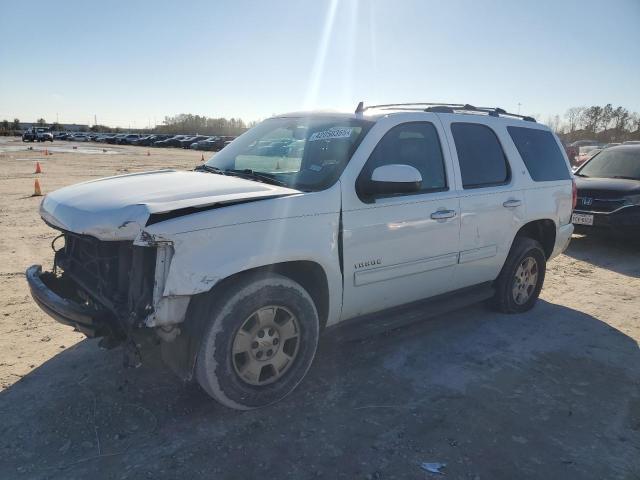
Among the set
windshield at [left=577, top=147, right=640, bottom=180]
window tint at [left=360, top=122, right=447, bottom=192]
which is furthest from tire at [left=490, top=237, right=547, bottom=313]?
windshield at [left=577, top=147, right=640, bottom=180]

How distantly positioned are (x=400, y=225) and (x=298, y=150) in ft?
3.26

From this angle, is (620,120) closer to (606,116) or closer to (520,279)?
(606,116)

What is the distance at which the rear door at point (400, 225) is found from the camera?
341cm

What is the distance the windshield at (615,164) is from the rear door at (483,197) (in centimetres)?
520

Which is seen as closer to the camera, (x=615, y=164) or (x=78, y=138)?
(x=615, y=164)

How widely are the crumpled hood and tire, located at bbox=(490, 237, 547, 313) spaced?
8.97ft

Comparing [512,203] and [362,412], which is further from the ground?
[512,203]

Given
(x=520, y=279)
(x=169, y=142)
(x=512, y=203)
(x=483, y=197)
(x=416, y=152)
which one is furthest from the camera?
(x=169, y=142)

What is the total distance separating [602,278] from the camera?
6.52 m

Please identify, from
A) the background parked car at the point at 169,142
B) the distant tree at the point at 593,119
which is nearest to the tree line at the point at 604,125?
the distant tree at the point at 593,119

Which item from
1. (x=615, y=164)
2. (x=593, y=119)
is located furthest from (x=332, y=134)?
(x=593, y=119)

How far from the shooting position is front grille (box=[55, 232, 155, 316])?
2.76m

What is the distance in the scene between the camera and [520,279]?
508 cm

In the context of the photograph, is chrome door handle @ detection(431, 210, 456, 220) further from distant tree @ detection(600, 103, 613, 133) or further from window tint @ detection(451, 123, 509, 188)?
distant tree @ detection(600, 103, 613, 133)
